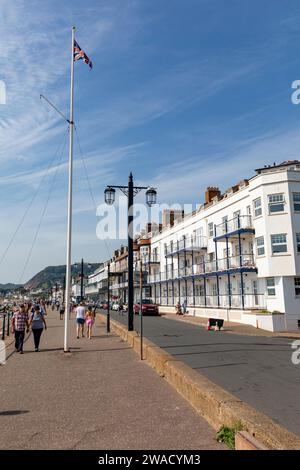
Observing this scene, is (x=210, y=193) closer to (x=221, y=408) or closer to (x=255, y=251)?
(x=255, y=251)

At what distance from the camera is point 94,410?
6.38 m

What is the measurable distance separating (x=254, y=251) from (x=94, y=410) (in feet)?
79.5

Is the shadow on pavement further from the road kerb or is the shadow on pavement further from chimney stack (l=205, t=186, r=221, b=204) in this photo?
chimney stack (l=205, t=186, r=221, b=204)

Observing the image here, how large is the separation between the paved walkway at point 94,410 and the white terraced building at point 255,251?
56.7ft

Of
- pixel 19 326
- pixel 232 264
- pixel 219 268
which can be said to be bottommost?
pixel 19 326

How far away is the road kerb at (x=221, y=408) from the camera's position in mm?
3918

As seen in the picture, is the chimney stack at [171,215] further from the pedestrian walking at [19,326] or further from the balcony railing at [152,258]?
the pedestrian walking at [19,326]

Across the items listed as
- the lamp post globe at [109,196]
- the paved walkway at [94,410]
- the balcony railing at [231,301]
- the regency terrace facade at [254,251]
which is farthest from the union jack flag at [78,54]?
the balcony railing at [231,301]

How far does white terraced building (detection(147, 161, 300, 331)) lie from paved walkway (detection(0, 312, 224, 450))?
1727 cm

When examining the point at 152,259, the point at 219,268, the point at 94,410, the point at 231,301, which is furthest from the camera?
the point at 152,259

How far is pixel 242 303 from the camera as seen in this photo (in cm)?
2922

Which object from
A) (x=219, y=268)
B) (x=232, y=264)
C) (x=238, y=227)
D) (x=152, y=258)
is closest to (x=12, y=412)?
(x=238, y=227)
